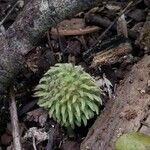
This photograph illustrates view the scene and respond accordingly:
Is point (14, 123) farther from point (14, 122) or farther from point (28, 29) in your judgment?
point (28, 29)

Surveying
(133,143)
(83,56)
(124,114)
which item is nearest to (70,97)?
(124,114)

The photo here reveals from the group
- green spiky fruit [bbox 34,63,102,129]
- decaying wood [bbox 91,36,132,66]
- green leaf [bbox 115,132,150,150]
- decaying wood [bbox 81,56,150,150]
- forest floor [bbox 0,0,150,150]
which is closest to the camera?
green leaf [bbox 115,132,150,150]

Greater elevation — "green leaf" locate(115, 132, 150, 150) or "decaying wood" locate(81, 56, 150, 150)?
"decaying wood" locate(81, 56, 150, 150)

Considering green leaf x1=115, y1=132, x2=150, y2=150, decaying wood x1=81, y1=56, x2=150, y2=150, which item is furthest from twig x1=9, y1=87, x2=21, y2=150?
green leaf x1=115, y1=132, x2=150, y2=150

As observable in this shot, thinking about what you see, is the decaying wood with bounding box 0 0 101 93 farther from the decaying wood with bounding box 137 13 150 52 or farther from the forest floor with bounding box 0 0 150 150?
the decaying wood with bounding box 137 13 150 52

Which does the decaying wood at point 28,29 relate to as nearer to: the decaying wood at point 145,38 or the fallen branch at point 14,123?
the fallen branch at point 14,123

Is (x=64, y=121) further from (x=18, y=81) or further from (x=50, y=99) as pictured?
(x=18, y=81)
